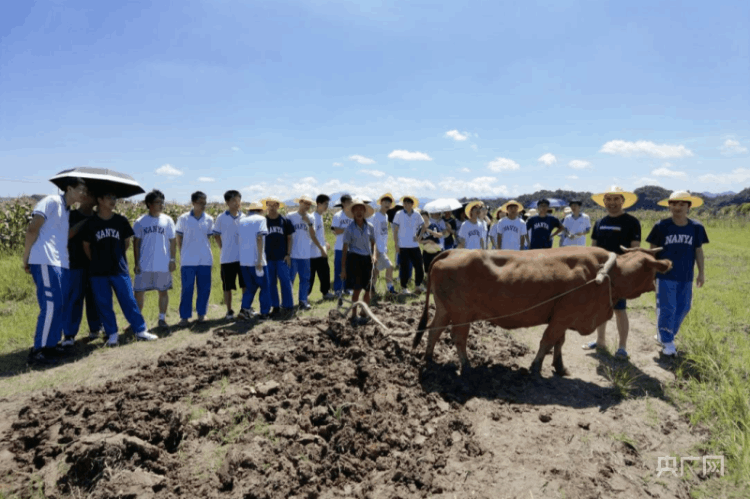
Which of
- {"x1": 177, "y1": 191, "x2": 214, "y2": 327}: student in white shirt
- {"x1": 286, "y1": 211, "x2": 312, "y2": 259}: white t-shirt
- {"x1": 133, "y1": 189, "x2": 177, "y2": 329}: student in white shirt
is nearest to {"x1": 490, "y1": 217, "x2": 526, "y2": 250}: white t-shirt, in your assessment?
{"x1": 286, "y1": 211, "x2": 312, "y2": 259}: white t-shirt

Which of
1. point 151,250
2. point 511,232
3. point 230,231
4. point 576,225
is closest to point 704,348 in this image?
point 511,232

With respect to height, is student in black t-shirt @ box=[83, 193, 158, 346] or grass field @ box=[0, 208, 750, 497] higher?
student in black t-shirt @ box=[83, 193, 158, 346]

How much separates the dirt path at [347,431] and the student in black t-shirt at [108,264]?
5.28ft

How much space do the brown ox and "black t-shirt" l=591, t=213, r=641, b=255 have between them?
783 mm

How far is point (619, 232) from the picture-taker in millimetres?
5516

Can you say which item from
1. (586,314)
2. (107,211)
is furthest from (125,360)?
(586,314)

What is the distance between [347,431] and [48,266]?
4628 mm

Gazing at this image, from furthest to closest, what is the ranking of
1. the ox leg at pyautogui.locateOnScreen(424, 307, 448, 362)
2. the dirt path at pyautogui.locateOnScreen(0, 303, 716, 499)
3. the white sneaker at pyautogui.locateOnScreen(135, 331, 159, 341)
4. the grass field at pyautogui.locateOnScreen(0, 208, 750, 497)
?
the white sneaker at pyautogui.locateOnScreen(135, 331, 159, 341), the ox leg at pyautogui.locateOnScreen(424, 307, 448, 362), the grass field at pyautogui.locateOnScreen(0, 208, 750, 497), the dirt path at pyautogui.locateOnScreen(0, 303, 716, 499)

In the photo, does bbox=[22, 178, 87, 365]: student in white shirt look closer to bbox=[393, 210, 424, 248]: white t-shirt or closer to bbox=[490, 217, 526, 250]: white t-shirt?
bbox=[393, 210, 424, 248]: white t-shirt

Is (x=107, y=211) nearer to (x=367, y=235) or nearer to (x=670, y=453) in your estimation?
(x=367, y=235)

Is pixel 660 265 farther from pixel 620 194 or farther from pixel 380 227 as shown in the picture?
pixel 380 227

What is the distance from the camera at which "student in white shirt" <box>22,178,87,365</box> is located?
527 cm

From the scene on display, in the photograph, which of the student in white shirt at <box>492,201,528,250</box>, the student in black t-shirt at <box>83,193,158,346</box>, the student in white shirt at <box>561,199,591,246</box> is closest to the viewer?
the student in black t-shirt at <box>83,193,158,346</box>

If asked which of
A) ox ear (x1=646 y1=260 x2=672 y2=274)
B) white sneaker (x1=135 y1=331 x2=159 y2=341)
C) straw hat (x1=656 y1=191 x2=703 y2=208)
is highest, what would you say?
straw hat (x1=656 y1=191 x2=703 y2=208)
